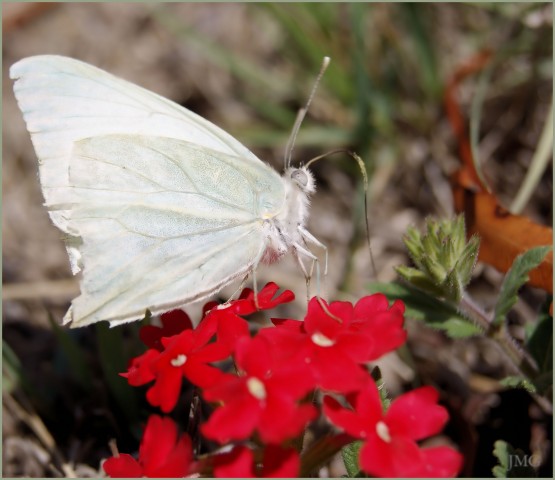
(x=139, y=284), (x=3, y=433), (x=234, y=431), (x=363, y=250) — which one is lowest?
(x=3, y=433)

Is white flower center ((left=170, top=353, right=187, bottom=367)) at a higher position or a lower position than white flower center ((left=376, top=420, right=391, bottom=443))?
lower

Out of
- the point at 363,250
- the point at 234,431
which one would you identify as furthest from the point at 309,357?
the point at 363,250

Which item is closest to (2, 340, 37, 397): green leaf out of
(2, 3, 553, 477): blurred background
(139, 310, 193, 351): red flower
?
(2, 3, 553, 477): blurred background

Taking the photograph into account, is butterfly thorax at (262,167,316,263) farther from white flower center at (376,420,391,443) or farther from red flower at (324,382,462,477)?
white flower center at (376,420,391,443)

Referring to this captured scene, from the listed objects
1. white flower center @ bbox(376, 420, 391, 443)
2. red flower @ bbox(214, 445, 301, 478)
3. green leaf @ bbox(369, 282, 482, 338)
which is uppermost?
white flower center @ bbox(376, 420, 391, 443)

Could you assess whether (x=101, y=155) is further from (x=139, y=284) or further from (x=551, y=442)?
(x=551, y=442)

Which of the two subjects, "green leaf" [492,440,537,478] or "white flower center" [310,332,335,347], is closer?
"white flower center" [310,332,335,347]
